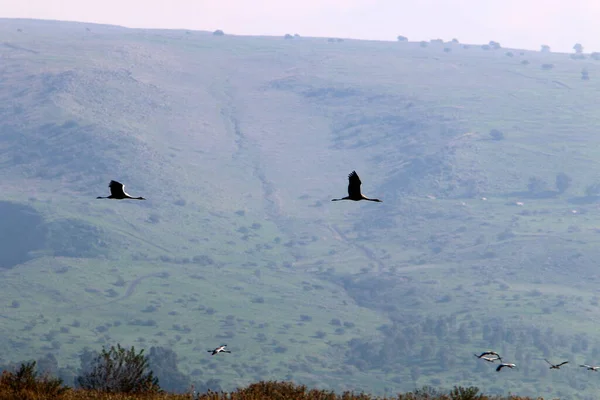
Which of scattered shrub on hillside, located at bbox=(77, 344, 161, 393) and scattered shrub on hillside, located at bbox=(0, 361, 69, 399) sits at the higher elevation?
scattered shrub on hillside, located at bbox=(0, 361, 69, 399)

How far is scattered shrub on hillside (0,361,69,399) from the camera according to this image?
72.6 feet

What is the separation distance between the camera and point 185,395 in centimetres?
2320

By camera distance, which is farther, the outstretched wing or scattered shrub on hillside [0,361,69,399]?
scattered shrub on hillside [0,361,69,399]

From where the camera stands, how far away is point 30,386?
23.3m

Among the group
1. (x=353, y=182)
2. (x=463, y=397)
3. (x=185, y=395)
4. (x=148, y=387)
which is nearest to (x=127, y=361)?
(x=148, y=387)

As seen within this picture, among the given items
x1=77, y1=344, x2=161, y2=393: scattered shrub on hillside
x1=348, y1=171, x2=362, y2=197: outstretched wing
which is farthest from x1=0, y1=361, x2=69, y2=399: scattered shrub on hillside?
x1=348, y1=171, x2=362, y2=197: outstretched wing

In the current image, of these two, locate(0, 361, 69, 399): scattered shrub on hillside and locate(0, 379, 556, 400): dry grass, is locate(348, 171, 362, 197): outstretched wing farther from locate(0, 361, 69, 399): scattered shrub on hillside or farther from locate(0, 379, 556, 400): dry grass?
locate(0, 361, 69, 399): scattered shrub on hillside

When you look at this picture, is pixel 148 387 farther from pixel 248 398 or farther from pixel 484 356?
pixel 484 356

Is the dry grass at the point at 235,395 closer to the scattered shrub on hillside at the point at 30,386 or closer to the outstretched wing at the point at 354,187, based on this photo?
the scattered shrub on hillside at the point at 30,386

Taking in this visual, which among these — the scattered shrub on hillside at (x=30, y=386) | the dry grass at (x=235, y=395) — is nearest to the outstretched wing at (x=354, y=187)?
the dry grass at (x=235, y=395)

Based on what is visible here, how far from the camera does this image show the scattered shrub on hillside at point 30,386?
2212 cm

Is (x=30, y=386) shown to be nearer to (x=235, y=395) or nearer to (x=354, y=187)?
(x=235, y=395)

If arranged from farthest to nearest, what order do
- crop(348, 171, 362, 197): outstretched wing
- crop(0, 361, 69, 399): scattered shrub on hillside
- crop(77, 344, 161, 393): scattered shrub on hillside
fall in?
1. crop(77, 344, 161, 393): scattered shrub on hillside
2. crop(0, 361, 69, 399): scattered shrub on hillside
3. crop(348, 171, 362, 197): outstretched wing

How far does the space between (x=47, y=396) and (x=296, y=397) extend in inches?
207
